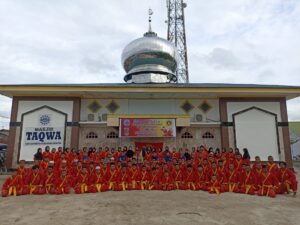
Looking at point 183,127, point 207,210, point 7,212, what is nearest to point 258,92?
point 183,127

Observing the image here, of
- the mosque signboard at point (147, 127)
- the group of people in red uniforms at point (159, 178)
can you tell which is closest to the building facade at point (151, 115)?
the mosque signboard at point (147, 127)

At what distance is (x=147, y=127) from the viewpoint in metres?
14.6

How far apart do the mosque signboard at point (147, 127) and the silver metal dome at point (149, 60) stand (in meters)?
6.40

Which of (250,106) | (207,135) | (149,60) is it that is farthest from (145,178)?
(149,60)

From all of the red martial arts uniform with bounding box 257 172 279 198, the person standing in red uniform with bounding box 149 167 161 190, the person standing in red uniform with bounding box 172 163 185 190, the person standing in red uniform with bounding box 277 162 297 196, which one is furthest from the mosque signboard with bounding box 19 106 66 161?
the person standing in red uniform with bounding box 277 162 297 196

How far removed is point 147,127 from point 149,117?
615 millimetres

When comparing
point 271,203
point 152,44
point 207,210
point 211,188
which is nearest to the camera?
point 207,210

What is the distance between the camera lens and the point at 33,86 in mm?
14406

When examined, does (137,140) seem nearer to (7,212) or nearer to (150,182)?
(150,182)

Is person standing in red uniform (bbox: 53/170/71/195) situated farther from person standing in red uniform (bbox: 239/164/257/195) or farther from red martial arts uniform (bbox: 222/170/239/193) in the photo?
person standing in red uniform (bbox: 239/164/257/195)

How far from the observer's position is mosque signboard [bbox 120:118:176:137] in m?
14.5

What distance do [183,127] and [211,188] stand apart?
276 inches

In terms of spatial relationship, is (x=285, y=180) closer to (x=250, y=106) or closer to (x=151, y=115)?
(x=250, y=106)

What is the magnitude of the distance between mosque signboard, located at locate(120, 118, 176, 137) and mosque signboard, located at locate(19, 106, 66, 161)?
3.95 meters
